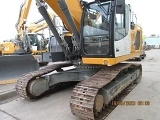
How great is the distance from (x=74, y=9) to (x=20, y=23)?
21.8ft

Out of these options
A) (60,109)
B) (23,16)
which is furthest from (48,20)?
(23,16)

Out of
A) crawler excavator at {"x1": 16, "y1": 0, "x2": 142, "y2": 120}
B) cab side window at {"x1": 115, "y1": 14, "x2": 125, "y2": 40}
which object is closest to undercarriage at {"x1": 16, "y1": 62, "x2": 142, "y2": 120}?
crawler excavator at {"x1": 16, "y1": 0, "x2": 142, "y2": 120}

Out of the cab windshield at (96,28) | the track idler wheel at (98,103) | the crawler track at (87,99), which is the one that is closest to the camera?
the crawler track at (87,99)

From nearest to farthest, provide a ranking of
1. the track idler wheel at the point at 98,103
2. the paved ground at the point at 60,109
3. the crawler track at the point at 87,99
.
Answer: the crawler track at the point at 87,99, the track idler wheel at the point at 98,103, the paved ground at the point at 60,109

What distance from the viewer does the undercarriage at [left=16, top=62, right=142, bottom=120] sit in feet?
10.0

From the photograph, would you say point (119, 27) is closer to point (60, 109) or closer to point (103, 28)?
point (103, 28)

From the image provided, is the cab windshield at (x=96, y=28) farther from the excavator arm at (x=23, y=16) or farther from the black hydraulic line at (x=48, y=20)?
the excavator arm at (x=23, y=16)

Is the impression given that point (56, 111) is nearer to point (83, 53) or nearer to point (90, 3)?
point (83, 53)

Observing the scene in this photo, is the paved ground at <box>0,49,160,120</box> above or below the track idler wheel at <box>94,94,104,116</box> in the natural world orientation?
below

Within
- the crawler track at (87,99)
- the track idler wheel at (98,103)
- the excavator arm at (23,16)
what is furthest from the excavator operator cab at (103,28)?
the excavator arm at (23,16)

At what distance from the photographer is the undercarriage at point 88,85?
10.0ft

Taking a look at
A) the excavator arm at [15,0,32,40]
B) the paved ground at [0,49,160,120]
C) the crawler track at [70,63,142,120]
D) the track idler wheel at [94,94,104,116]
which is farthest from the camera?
the excavator arm at [15,0,32,40]

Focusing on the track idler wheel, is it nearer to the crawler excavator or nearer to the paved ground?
the crawler excavator

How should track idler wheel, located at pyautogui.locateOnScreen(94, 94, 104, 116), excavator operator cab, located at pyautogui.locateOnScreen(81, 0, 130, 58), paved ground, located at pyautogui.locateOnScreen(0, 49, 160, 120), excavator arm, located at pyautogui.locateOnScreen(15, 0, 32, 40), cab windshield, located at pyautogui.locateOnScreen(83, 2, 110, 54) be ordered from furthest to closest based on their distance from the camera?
excavator arm, located at pyautogui.locateOnScreen(15, 0, 32, 40) → cab windshield, located at pyautogui.locateOnScreen(83, 2, 110, 54) → excavator operator cab, located at pyautogui.locateOnScreen(81, 0, 130, 58) → paved ground, located at pyautogui.locateOnScreen(0, 49, 160, 120) → track idler wheel, located at pyautogui.locateOnScreen(94, 94, 104, 116)
